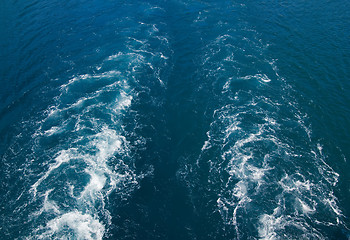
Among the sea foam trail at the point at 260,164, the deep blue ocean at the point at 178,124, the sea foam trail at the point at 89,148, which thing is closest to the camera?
the sea foam trail at the point at 260,164

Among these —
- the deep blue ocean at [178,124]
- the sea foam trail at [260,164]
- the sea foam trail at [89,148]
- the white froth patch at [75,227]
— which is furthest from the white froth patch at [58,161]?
the sea foam trail at [260,164]

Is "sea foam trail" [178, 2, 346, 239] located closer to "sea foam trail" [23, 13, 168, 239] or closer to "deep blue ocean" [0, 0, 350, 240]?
"deep blue ocean" [0, 0, 350, 240]

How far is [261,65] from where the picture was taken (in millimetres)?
76312

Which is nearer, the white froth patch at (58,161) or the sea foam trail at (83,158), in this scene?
the sea foam trail at (83,158)

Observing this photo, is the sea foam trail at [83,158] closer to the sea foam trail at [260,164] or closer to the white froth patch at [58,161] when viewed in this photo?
the white froth patch at [58,161]

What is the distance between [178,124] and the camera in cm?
6169

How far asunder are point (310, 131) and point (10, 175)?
7341cm

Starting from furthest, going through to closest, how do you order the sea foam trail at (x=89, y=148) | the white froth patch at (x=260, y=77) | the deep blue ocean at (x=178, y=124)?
the white froth patch at (x=260, y=77), the sea foam trail at (x=89, y=148), the deep blue ocean at (x=178, y=124)

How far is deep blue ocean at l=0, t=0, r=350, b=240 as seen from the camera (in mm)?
46500

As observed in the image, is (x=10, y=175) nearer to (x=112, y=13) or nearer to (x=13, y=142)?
(x=13, y=142)

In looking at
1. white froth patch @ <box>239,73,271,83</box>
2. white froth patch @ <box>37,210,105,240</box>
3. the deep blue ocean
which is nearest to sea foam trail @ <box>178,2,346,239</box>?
white froth patch @ <box>239,73,271,83</box>

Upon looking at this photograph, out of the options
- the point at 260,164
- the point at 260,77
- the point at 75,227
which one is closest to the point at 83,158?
the point at 75,227

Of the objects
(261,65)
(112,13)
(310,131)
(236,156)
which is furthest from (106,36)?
(310,131)

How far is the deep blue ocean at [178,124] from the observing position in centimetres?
4650
